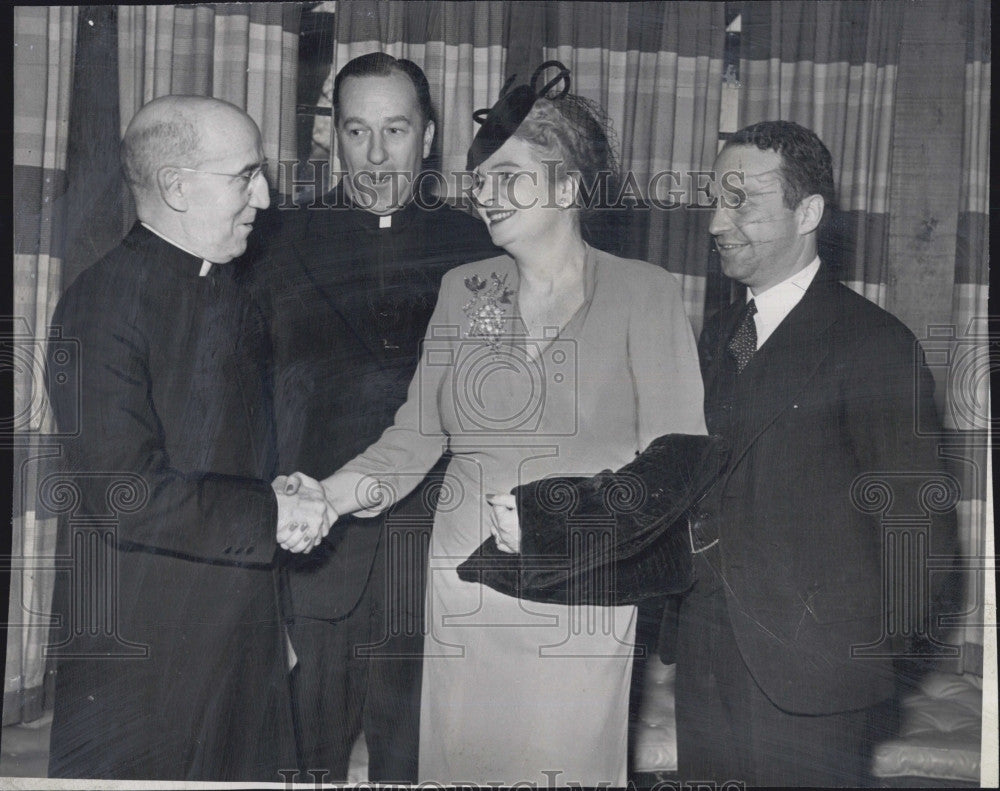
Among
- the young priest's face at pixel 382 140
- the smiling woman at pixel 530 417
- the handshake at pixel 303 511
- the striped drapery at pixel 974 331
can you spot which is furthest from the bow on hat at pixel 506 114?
the striped drapery at pixel 974 331

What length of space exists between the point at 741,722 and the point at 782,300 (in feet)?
4.26

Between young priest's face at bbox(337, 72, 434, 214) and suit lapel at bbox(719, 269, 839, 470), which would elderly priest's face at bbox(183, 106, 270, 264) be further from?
suit lapel at bbox(719, 269, 839, 470)

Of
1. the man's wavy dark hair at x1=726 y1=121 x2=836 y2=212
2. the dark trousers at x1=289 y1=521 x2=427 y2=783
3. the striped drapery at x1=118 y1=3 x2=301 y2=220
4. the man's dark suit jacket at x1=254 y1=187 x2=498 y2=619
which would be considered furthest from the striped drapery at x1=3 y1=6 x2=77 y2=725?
the man's wavy dark hair at x1=726 y1=121 x2=836 y2=212

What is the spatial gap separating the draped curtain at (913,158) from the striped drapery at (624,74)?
157 mm

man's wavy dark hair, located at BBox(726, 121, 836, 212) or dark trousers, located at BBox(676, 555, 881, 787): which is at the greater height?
man's wavy dark hair, located at BBox(726, 121, 836, 212)

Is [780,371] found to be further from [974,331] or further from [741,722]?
[741,722]

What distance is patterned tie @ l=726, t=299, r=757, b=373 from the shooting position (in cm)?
316

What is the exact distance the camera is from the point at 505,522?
10.4 feet

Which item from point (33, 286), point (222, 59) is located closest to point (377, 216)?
point (222, 59)

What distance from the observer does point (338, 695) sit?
10.6 feet

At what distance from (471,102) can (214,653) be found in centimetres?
188

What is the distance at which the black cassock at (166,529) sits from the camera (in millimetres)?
3160

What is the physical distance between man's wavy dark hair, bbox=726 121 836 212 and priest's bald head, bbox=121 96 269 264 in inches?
58.6

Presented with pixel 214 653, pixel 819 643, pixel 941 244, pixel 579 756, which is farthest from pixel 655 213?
pixel 214 653
